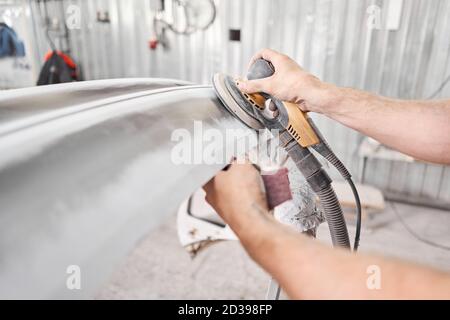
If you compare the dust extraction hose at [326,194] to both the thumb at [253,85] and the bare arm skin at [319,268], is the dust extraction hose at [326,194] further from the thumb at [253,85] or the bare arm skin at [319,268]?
the bare arm skin at [319,268]

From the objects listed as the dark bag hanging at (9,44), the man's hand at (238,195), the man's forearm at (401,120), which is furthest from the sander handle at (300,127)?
the dark bag hanging at (9,44)

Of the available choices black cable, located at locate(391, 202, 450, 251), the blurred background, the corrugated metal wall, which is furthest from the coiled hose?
the corrugated metal wall

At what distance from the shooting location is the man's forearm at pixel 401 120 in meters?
0.82

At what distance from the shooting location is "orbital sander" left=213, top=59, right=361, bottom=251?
758mm

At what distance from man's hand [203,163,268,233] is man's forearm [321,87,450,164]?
1.39 ft

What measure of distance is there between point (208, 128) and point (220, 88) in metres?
0.20

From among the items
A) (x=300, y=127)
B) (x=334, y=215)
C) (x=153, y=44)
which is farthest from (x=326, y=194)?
(x=153, y=44)

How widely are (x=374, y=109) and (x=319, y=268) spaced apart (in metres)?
0.58

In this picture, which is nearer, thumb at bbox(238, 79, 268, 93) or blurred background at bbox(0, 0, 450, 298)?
thumb at bbox(238, 79, 268, 93)

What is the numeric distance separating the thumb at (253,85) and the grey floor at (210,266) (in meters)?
0.98

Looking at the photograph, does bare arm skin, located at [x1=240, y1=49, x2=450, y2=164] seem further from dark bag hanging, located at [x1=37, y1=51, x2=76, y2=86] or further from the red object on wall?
dark bag hanging, located at [x1=37, y1=51, x2=76, y2=86]

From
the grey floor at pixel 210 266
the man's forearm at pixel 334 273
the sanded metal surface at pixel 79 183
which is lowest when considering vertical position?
the grey floor at pixel 210 266

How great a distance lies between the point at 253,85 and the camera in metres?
0.81

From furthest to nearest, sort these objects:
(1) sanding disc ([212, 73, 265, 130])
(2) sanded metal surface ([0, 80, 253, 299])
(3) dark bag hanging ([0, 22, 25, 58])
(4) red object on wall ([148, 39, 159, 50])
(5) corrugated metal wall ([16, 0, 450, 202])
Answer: (3) dark bag hanging ([0, 22, 25, 58]) < (4) red object on wall ([148, 39, 159, 50]) < (5) corrugated metal wall ([16, 0, 450, 202]) < (1) sanding disc ([212, 73, 265, 130]) < (2) sanded metal surface ([0, 80, 253, 299])
